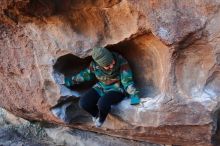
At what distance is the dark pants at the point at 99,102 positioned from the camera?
8.69ft

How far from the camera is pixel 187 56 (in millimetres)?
2479

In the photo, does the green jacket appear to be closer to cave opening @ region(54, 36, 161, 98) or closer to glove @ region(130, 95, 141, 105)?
glove @ region(130, 95, 141, 105)

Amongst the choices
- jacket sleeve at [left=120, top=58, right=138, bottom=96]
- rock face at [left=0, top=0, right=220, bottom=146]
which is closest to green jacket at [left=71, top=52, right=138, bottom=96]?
jacket sleeve at [left=120, top=58, right=138, bottom=96]

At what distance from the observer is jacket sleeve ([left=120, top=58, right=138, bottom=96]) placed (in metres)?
2.69

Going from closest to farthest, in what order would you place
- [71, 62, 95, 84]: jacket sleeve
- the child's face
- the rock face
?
the rock face → the child's face → [71, 62, 95, 84]: jacket sleeve

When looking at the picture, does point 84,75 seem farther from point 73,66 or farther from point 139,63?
point 139,63

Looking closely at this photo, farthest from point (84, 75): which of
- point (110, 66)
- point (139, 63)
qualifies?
point (139, 63)

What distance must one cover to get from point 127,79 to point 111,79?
137mm

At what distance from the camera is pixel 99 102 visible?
265 centimetres

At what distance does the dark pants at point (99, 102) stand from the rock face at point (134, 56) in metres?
0.10

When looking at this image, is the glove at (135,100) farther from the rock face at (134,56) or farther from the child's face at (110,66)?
the child's face at (110,66)

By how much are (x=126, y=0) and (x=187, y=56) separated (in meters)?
0.54

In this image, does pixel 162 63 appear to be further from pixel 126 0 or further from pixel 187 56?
pixel 126 0

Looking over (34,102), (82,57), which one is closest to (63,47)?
(82,57)
